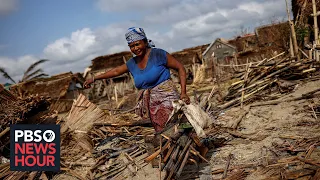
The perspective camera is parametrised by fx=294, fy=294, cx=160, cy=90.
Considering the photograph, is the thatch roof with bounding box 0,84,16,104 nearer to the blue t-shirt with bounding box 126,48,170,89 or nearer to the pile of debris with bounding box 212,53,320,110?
the blue t-shirt with bounding box 126,48,170,89

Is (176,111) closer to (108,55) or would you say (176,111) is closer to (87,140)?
(87,140)

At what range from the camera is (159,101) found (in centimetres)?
345

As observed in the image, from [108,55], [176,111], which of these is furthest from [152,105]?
[108,55]

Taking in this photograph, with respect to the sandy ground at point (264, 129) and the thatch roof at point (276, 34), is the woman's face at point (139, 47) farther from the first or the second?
the thatch roof at point (276, 34)

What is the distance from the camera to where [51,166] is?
13.5 feet

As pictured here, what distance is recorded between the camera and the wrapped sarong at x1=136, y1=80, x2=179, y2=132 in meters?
3.41

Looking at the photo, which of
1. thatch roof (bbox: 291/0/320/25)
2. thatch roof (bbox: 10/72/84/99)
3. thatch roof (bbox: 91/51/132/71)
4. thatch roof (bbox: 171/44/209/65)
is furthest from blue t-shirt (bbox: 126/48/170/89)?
thatch roof (bbox: 171/44/209/65)

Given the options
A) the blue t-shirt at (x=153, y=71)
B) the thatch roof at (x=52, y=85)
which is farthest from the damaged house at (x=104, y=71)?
the blue t-shirt at (x=153, y=71)

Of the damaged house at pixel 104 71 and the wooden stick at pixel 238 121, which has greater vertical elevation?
the damaged house at pixel 104 71

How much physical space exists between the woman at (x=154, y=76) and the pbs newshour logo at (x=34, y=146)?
1.24 m

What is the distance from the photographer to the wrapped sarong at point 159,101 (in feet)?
11.2

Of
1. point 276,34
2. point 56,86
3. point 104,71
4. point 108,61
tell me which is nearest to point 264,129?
point 276,34

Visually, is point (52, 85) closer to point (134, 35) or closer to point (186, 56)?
point (186, 56)

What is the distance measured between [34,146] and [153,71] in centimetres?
180
